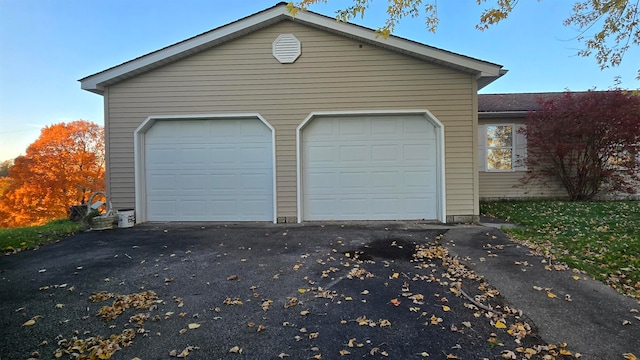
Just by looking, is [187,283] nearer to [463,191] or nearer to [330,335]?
[330,335]

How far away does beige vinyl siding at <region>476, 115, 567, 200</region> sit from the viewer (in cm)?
1079

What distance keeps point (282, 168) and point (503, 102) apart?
30.4 feet

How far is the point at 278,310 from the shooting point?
300 cm

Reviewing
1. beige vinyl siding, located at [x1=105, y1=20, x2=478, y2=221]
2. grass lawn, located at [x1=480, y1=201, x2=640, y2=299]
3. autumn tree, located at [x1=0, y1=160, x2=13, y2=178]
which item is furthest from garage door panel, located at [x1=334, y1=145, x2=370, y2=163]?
autumn tree, located at [x1=0, y1=160, x2=13, y2=178]

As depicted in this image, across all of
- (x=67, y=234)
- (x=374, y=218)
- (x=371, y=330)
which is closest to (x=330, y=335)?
(x=371, y=330)

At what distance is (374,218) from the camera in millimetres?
7477

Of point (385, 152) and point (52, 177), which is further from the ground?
point (385, 152)

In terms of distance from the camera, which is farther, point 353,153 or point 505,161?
point 505,161

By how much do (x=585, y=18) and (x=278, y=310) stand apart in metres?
7.04

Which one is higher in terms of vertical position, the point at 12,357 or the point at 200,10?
the point at 200,10

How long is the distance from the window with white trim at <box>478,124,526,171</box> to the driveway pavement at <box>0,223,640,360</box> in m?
6.58

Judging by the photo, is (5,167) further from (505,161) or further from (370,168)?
(505,161)

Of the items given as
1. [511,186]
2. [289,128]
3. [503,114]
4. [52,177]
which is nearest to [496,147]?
[503,114]

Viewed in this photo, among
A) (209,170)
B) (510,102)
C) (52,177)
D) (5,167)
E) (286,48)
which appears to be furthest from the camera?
(5,167)
